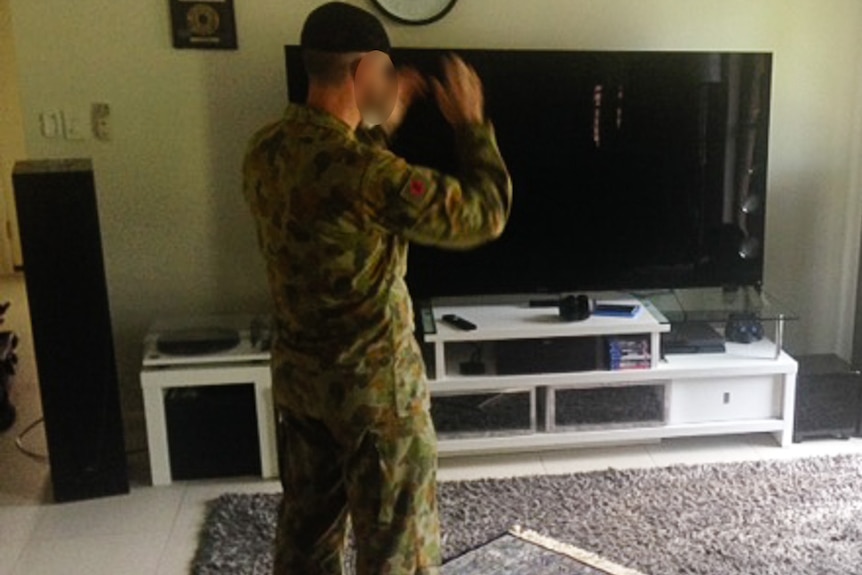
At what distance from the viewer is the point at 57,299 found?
8.75 ft

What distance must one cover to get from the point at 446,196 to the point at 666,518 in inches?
58.0

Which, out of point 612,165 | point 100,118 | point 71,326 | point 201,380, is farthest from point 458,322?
point 100,118

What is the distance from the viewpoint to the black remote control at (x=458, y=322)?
2951 mm

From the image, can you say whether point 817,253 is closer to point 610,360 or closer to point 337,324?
point 610,360

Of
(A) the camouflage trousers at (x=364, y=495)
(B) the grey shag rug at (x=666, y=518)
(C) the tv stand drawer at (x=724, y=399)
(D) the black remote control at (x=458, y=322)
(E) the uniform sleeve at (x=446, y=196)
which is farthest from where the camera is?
(C) the tv stand drawer at (x=724, y=399)

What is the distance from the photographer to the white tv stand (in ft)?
9.69

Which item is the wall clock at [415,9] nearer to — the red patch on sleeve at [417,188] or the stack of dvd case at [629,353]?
the stack of dvd case at [629,353]

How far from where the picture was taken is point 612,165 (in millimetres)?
3014

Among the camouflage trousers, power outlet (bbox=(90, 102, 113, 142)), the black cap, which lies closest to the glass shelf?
the camouflage trousers

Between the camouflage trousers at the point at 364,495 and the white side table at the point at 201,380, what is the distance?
3.45ft

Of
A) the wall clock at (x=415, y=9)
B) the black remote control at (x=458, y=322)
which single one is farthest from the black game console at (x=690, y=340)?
the wall clock at (x=415, y=9)

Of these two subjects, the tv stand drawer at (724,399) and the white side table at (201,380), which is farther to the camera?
the tv stand drawer at (724,399)

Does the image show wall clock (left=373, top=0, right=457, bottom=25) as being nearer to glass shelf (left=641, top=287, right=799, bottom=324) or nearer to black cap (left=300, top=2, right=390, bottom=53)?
glass shelf (left=641, top=287, right=799, bottom=324)

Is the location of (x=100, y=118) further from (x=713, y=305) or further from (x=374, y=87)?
(x=713, y=305)
